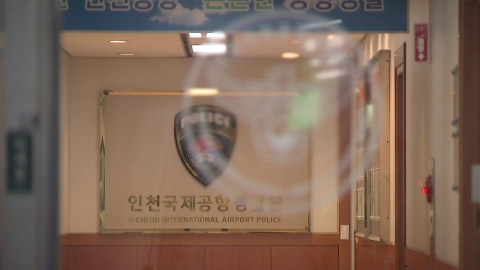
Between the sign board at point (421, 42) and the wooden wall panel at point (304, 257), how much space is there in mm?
2947

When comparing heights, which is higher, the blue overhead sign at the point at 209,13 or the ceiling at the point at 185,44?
the ceiling at the point at 185,44

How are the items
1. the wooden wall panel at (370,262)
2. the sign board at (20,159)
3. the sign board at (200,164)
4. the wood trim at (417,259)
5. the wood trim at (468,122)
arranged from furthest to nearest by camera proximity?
the sign board at (200,164)
the wooden wall panel at (370,262)
the wood trim at (417,259)
the wood trim at (468,122)
the sign board at (20,159)

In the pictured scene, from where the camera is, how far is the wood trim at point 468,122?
3.70 m

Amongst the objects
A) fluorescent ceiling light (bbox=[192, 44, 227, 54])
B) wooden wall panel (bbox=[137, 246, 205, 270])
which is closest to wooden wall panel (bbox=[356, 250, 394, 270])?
wooden wall panel (bbox=[137, 246, 205, 270])

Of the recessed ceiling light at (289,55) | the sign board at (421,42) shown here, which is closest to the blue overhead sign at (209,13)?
the sign board at (421,42)

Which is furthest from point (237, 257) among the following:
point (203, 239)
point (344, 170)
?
point (344, 170)

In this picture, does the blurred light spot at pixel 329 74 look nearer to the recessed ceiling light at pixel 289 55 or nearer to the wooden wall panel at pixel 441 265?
the recessed ceiling light at pixel 289 55

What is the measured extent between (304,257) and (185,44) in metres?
2.34

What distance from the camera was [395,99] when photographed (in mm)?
5188

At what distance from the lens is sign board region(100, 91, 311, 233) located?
7.00 meters

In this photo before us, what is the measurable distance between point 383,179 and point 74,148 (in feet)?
10.5

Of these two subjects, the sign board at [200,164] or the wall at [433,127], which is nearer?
the wall at [433,127]

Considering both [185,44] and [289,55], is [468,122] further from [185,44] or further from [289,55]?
[289,55]

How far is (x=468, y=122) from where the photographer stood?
149 inches
